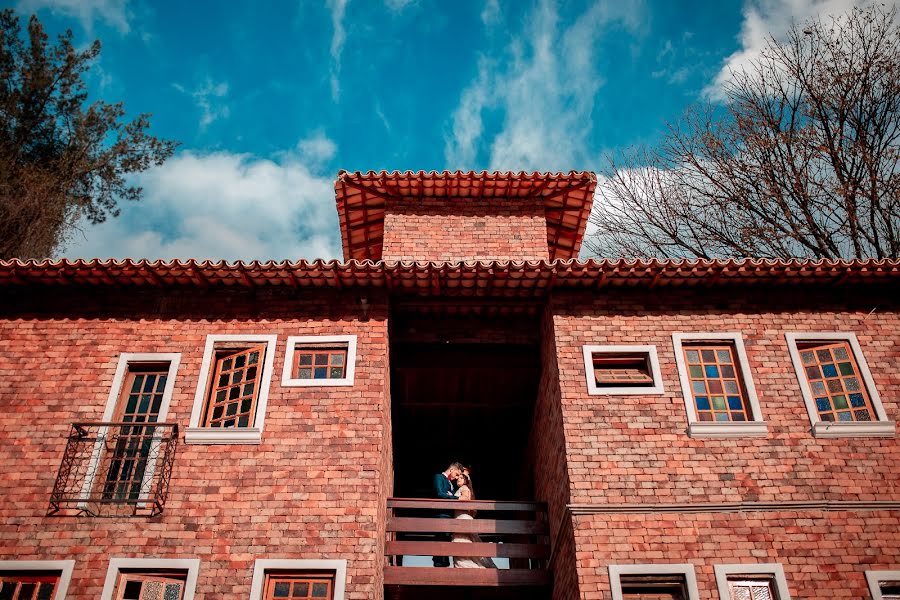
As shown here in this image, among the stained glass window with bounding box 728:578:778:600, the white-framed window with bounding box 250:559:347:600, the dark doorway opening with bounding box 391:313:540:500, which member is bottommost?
the stained glass window with bounding box 728:578:778:600

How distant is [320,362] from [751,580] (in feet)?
20.8

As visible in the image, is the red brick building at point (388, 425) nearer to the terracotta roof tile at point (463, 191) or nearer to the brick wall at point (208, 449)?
the brick wall at point (208, 449)

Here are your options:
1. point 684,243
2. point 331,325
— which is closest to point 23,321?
point 331,325

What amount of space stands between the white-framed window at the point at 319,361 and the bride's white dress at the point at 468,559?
2.90 metres

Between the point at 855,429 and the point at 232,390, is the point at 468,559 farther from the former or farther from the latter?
the point at 855,429

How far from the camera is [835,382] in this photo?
9648 millimetres

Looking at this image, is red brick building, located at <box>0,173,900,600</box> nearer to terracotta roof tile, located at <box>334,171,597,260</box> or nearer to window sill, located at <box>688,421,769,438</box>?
window sill, located at <box>688,421,769,438</box>

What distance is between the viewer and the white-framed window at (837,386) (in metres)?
9.09

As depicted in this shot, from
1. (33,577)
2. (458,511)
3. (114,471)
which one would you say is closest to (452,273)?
(458,511)

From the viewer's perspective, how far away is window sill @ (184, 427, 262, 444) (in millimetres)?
9289

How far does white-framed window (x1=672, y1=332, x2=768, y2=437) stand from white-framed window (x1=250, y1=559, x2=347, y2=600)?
16.3ft

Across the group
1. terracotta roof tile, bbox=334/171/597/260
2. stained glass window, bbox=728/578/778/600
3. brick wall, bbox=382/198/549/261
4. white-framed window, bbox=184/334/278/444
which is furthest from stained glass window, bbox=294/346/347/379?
stained glass window, bbox=728/578/778/600

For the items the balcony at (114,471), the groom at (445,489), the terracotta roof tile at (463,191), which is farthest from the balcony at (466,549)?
the terracotta roof tile at (463,191)

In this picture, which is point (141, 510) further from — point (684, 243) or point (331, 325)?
point (684, 243)
